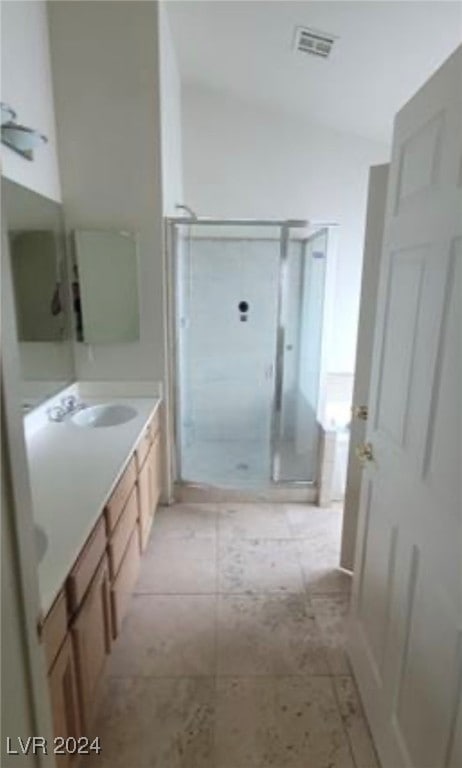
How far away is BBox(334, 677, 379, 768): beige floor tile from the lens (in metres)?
1.54

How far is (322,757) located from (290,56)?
140 inches

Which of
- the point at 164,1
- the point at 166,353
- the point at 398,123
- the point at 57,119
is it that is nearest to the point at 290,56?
the point at 164,1

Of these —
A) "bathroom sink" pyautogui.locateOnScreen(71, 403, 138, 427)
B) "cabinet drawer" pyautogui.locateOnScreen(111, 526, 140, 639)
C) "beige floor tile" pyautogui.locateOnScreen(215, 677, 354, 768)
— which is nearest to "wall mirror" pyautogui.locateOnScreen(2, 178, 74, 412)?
"bathroom sink" pyautogui.locateOnScreen(71, 403, 138, 427)

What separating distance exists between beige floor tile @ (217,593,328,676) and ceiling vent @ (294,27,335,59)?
298cm

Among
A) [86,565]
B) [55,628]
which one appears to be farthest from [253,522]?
[55,628]

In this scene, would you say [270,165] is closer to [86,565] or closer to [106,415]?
[106,415]

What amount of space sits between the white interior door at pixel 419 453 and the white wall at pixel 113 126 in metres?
1.67

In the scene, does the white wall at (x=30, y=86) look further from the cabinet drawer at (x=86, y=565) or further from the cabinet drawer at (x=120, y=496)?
the cabinet drawer at (x=86, y=565)

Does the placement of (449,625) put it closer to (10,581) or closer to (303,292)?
(10,581)

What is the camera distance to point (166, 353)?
9.87 feet

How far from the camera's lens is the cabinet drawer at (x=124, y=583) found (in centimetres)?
179

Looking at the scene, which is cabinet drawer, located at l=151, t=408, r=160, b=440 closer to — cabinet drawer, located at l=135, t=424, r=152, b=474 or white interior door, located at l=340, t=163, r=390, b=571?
cabinet drawer, located at l=135, t=424, r=152, b=474

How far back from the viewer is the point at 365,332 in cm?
227

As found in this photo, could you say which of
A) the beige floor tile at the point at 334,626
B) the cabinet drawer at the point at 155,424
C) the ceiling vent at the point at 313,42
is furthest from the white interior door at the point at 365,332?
the cabinet drawer at the point at 155,424
